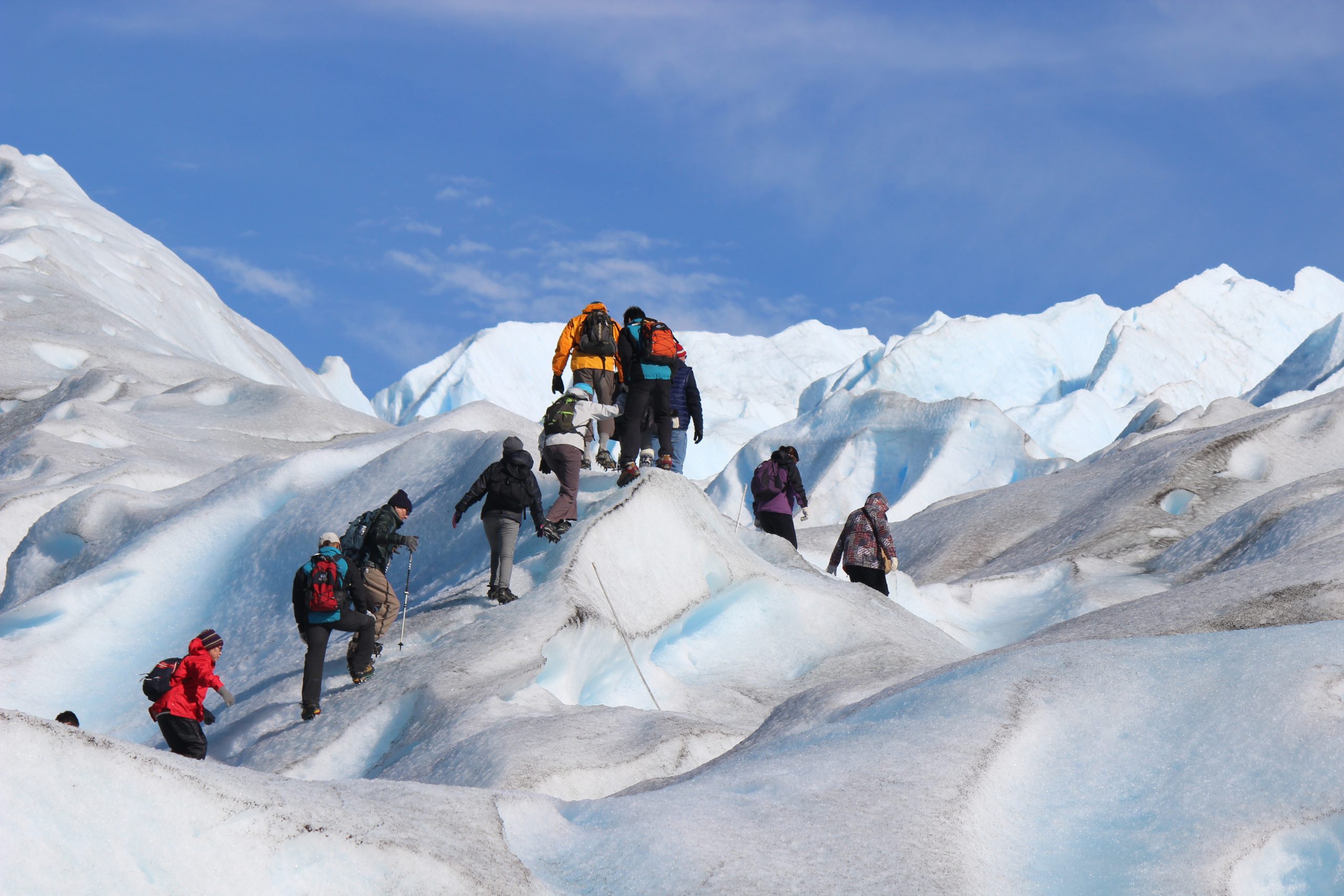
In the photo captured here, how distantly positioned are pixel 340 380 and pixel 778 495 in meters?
52.4

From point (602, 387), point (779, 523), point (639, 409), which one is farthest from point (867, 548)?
point (602, 387)


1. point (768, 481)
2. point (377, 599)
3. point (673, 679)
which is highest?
point (768, 481)

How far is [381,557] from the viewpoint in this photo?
9484 mm

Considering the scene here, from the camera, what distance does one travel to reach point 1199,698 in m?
5.32

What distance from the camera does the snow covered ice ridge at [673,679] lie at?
4.17m

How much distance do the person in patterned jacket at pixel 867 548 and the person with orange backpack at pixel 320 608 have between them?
5062 mm

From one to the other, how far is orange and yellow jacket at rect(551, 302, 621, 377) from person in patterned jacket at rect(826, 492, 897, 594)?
110 inches

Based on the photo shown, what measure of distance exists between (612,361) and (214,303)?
43597 millimetres

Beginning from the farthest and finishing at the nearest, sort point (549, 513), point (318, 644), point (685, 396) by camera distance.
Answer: point (685, 396)
point (549, 513)
point (318, 644)

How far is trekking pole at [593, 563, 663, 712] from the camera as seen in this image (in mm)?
9219

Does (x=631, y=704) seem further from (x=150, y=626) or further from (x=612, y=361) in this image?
(x=150, y=626)

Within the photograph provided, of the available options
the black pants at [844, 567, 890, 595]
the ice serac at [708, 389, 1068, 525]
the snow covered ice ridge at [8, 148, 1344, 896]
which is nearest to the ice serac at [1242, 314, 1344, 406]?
the ice serac at [708, 389, 1068, 525]

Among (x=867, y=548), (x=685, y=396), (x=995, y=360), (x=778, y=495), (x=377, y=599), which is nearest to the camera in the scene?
(x=377, y=599)

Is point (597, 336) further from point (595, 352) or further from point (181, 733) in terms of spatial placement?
point (181, 733)
